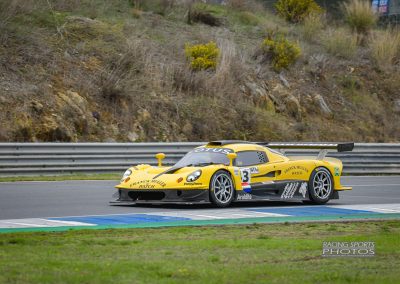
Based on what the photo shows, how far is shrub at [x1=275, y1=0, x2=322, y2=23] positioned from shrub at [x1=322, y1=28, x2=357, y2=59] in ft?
7.40

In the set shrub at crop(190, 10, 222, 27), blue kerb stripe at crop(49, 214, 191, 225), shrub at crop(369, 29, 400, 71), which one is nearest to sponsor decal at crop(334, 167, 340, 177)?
blue kerb stripe at crop(49, 214, 191, 225)

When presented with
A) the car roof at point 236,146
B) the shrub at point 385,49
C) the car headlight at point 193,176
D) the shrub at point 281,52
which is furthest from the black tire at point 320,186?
the shrub at point 385,49

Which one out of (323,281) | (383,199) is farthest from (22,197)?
(323,281)

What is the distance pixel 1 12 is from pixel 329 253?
20.3m

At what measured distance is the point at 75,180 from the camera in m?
21.8

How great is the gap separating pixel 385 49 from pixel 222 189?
2316 cm

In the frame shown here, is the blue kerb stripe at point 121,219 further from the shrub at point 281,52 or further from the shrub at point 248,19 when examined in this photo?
the shrub at point 248,19

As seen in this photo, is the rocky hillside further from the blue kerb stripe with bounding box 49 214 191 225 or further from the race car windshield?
the blue kerb stripe with bounding box 49 214 191 225

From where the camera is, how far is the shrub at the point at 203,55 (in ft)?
101

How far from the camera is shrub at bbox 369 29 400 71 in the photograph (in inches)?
1471

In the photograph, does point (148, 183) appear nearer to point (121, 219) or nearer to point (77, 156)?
point (121, 219)

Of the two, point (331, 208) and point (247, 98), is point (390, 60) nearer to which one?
Answer: point (247, 98)

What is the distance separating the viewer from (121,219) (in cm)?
1388

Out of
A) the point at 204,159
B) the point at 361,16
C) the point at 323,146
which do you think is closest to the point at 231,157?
the point at 204,159
